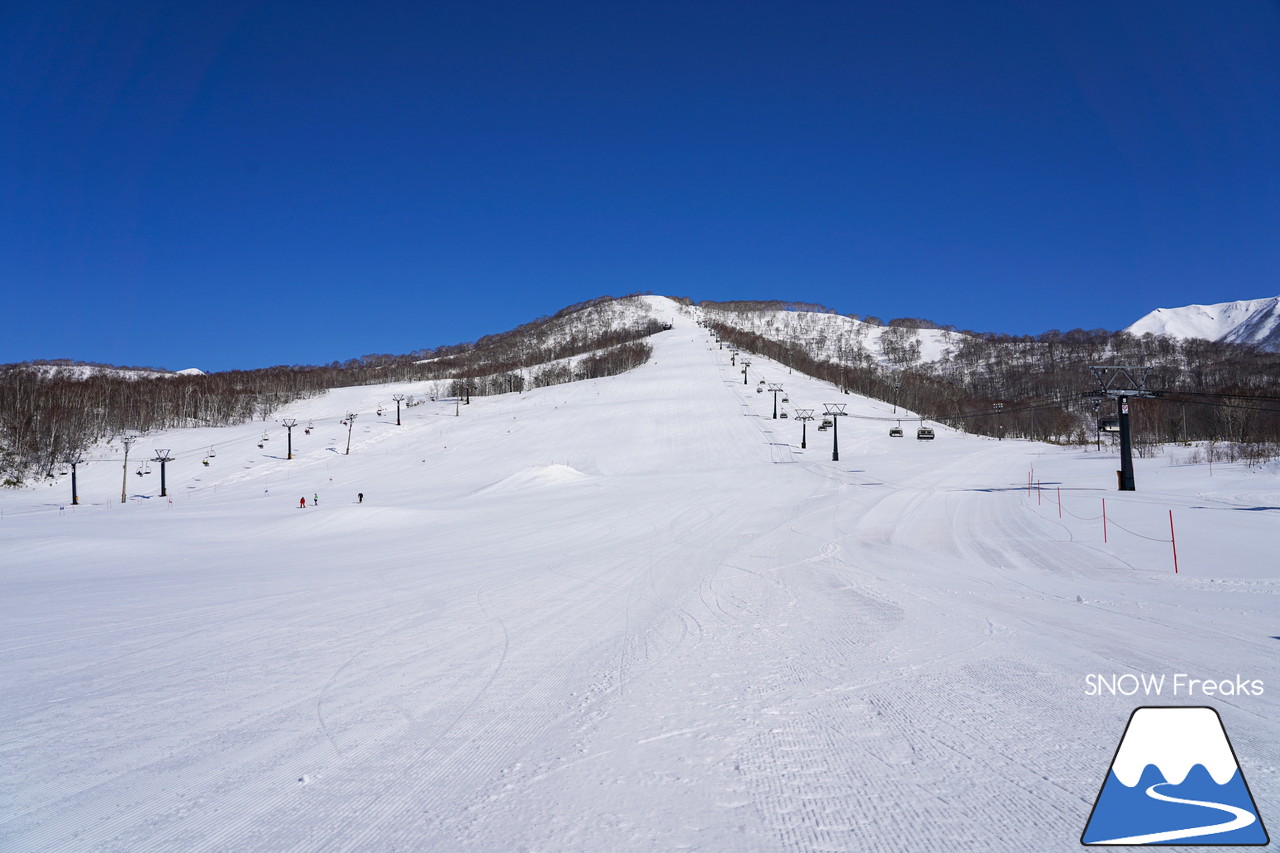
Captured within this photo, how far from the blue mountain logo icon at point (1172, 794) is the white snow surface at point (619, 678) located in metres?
0.30

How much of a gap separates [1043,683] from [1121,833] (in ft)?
9.25

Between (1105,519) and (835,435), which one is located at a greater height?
(835,435)

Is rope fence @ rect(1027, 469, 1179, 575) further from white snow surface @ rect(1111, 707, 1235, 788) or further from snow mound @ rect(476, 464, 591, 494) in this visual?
snow mound @ rect(476, 464, 591, 494)

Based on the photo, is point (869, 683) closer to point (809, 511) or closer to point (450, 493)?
point (809, 511)

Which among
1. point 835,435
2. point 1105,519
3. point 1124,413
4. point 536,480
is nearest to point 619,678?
point 1105,519

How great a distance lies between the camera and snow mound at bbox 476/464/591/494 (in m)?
38.3

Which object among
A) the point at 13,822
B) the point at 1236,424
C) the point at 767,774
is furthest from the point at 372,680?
the point at 1236,424

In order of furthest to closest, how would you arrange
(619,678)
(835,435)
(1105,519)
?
(835,435), (1105,519), (619,678)

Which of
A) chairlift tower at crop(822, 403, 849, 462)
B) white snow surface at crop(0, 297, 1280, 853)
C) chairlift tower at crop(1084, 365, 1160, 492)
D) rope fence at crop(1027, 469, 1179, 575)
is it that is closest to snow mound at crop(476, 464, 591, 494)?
white snow surface at crop(0, 297, 1280, 853)

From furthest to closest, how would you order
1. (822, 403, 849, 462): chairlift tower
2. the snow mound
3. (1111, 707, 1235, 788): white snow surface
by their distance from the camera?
1. (822, 403, 849, 462): chairlift tower
2. the snow mound
3. (1111, 707, 1235, 788): white snow surface

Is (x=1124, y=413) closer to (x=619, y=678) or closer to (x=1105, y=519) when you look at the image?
(x=1105, y=519)

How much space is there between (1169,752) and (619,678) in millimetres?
4734

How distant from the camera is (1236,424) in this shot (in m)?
81.2

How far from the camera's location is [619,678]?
6.80 metres
